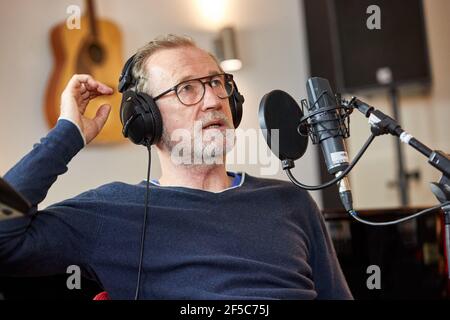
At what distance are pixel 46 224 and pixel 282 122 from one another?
47cm

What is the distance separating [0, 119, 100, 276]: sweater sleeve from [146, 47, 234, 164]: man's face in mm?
241

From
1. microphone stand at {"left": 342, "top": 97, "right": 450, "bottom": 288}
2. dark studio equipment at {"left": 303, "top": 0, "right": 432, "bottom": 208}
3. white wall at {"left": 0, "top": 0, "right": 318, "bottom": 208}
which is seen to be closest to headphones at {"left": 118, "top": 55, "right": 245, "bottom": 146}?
microphone stand at {"left": 342, "top": 97, "right": 450, "bottom": 288}

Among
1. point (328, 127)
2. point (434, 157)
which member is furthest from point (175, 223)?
point (434, 157)

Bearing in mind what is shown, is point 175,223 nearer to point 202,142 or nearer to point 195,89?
point 202,142

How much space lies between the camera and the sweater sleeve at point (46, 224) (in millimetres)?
976

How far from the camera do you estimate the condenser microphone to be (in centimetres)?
83

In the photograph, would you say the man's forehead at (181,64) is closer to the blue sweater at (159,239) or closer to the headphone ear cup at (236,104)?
the headphone ear cup at (236,104)

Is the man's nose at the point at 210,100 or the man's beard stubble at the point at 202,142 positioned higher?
the man's nose at the point at 210,100

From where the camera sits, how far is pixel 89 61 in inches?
87.4

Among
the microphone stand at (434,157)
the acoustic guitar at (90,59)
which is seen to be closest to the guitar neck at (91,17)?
the acoustic guitar at (90,59)

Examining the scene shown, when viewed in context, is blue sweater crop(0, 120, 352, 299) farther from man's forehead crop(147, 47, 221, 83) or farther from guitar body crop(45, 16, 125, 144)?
guitar body crop(45, 16, 125, 144)

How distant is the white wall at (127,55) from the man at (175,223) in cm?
100

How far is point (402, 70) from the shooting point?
295cm
